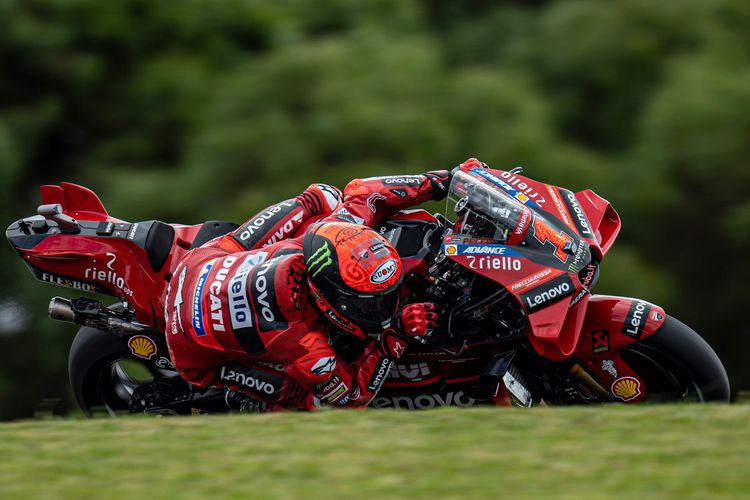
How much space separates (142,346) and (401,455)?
87.0 inches

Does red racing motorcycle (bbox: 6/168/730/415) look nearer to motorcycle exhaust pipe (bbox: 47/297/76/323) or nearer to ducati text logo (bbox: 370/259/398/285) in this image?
motorcycle exhaust pipe (bbox: 47/297/76/323)

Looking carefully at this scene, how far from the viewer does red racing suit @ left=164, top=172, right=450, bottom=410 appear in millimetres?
5156

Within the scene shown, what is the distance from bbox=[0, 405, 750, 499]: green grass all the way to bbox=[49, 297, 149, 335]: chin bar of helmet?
975 millimetres

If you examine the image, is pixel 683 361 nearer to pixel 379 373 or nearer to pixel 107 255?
pixel 379 373

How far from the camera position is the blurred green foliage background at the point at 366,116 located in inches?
387

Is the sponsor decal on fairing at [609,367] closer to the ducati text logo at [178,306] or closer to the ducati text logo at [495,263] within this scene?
the ducati text logo at [495,263]

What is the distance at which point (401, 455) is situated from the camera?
4234 mm

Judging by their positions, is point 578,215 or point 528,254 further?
point 578,215

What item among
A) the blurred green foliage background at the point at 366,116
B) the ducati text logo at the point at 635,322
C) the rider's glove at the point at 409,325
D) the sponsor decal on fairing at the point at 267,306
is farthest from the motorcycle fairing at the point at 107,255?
the blurred green foliage background at the point at 366,116

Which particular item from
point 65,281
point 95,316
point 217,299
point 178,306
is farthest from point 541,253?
point 65,281

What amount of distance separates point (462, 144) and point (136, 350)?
15.8 ft

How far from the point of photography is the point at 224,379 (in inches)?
214

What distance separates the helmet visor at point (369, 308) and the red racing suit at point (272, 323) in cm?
23

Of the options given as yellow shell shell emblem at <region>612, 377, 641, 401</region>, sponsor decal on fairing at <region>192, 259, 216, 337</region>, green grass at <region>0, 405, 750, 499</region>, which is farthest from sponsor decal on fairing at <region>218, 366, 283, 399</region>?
yellow shell shell emblem at <region>612, 377, 641, 401</region>
